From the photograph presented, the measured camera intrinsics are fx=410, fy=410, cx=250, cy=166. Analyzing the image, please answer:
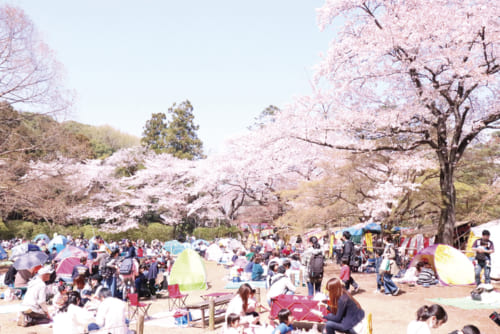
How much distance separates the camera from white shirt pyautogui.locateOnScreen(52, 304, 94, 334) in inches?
238

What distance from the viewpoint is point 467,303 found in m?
8.66

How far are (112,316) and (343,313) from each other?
3325 millimetres

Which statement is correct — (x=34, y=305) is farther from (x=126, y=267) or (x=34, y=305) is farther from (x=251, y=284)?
(x=251, y=284)

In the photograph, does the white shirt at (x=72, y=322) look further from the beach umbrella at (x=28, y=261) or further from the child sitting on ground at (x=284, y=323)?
the beach umbrella at (x=28, y=261)

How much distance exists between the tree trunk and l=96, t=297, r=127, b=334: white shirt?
34.4 feet

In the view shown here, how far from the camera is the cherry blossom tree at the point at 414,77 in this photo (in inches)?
460

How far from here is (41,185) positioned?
1647cm

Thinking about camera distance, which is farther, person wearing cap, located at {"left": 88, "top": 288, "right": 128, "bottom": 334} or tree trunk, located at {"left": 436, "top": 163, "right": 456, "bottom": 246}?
tree trunk, located at {"left": 436, "top": 163, "right": 456, "bottom": 246}

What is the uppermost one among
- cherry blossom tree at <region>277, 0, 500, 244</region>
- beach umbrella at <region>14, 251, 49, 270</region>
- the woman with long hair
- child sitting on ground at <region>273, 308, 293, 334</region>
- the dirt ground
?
cherry blossom tree at <region>277, 0, 500, 244</region>

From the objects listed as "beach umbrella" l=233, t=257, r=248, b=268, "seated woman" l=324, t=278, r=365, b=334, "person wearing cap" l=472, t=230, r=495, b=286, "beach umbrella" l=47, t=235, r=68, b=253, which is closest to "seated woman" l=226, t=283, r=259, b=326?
"seated woman" l=324, t=278, r=365, b=334

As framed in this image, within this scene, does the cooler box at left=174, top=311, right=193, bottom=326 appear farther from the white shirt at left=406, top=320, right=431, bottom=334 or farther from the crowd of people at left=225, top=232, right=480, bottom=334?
the white shirt at left=406, top=320, right=431, bottom=334

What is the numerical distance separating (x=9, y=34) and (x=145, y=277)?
10623mm

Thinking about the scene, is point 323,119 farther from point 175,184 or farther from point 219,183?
point 175,184

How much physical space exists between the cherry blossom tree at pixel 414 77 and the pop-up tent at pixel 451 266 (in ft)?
5.32
